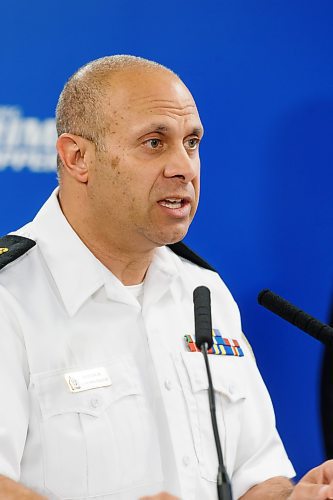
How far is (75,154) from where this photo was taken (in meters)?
1.76

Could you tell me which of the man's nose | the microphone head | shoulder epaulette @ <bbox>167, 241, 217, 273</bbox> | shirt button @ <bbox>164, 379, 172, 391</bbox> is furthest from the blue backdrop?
the microphone head

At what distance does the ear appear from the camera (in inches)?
68.7

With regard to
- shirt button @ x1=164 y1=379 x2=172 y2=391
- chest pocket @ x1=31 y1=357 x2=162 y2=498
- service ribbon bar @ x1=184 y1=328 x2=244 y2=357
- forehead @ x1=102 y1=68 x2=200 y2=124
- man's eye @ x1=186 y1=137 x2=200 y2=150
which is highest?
forehead @ x1=102 y1=68 x2=200 y2=124

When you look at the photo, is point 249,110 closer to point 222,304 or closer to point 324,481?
point 222,304

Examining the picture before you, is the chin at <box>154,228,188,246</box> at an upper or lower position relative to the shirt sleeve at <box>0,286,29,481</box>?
upper

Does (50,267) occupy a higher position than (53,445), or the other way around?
(50,267)

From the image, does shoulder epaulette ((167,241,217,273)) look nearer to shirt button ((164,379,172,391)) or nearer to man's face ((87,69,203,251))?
man's face ((87,69,203,251))

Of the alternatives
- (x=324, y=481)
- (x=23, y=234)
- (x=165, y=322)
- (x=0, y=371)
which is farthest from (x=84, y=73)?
(x=324, y=481)

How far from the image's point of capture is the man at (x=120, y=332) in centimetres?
156

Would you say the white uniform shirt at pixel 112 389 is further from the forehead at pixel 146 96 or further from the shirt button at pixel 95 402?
the forehead at pixel 146 96

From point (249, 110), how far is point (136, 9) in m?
0.37

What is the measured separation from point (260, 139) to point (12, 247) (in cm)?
87

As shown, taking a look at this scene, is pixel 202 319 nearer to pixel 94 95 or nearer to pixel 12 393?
pixel 12 393

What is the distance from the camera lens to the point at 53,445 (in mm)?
1548
